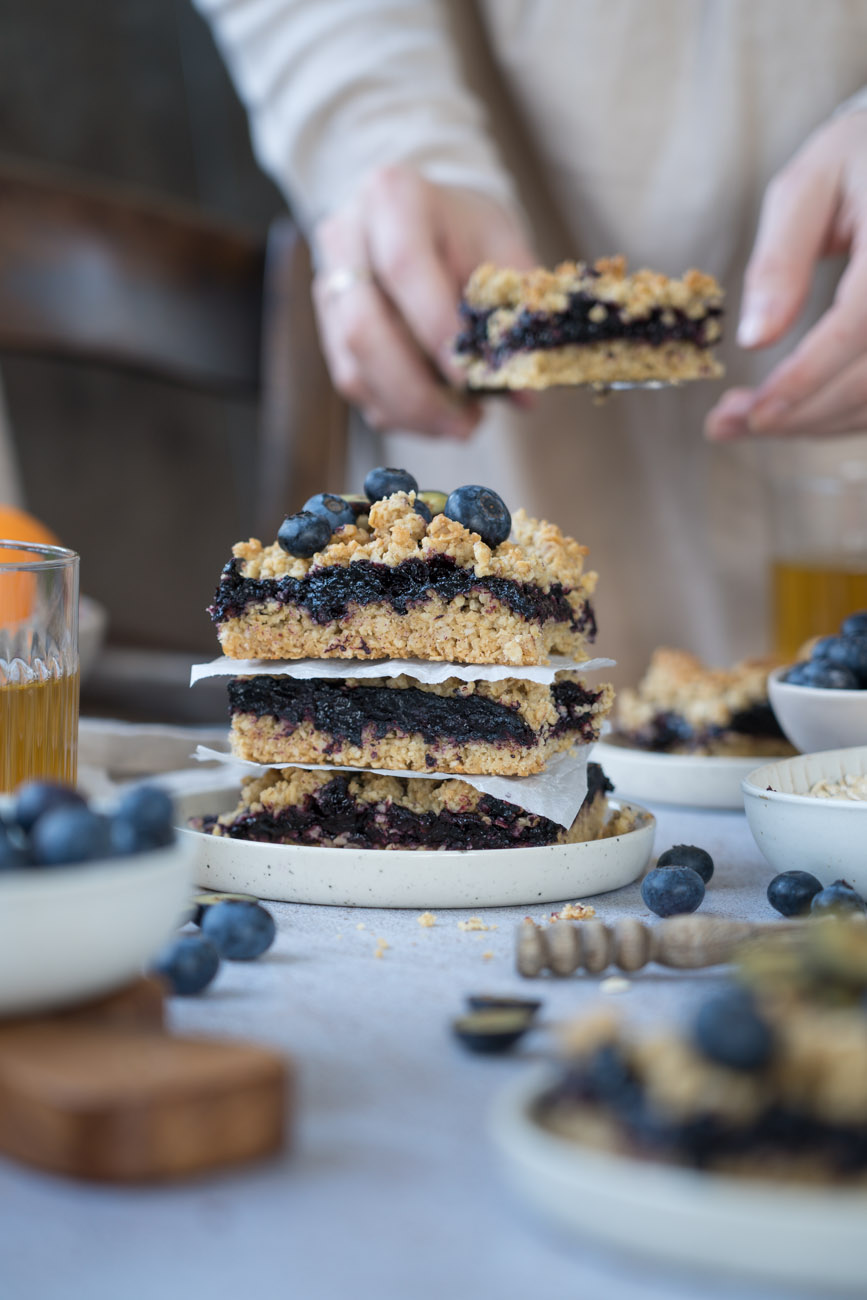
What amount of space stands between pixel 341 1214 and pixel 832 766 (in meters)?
1.05

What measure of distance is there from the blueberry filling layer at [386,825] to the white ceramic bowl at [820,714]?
0.48 meters

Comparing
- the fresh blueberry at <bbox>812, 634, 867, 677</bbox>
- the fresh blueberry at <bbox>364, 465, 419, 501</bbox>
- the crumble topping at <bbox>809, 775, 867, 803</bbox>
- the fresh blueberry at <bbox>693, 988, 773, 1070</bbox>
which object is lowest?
the fresh blueberry at <bbox>693, 988, 773, 1070</bbox>

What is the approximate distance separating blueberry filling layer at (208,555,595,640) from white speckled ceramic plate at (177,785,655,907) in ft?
0.95

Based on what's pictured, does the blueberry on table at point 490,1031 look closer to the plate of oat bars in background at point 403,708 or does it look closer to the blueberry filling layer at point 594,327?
the plate of oat bars in background at point 403,708

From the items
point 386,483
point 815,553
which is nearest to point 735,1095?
point 386,483

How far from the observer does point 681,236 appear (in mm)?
3623

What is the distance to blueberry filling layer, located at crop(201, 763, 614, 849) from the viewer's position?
5.56ft

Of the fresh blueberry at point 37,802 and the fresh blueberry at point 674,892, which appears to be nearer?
the fresh blueberry at point 37,802

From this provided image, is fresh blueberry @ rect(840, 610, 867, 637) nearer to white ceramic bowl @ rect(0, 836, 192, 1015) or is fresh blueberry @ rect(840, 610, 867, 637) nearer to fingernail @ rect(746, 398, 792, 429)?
fingernail @ rect(746, 398, 792, 429)

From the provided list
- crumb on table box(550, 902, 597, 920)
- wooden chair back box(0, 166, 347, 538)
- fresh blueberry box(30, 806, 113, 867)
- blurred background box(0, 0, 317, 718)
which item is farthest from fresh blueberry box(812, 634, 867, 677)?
blurred background box(0, 0, 317, 718)

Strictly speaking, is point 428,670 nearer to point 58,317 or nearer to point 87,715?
point 87,715

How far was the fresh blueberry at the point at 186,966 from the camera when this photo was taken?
1275 mm

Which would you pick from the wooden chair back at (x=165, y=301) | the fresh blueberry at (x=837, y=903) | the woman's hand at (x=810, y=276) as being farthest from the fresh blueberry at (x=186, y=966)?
the wooden chair back at (x=165, y=301)

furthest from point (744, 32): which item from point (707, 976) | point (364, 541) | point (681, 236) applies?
point (707, 976)
